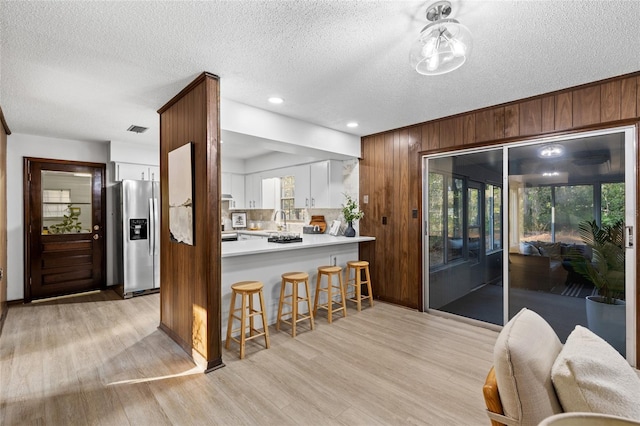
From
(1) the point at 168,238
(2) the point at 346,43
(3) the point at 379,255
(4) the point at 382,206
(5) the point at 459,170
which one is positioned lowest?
(3) the point at 379,255

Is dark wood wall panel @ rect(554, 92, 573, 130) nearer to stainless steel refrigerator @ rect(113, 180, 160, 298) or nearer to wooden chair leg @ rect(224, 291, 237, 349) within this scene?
wooden chair leg @ rect(224, 291, 237, 349)

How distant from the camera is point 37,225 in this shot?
4.58 m

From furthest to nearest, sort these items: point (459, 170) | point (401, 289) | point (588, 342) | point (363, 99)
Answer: point (401, 289) < point (459, 170) < point (363, 99) < point (588, 342)

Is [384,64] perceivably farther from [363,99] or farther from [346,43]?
[363,99]

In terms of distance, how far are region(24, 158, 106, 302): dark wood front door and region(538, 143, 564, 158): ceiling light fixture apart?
20.3ft

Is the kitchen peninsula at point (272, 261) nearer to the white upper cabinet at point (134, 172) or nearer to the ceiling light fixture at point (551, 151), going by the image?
the ceiling light fixture at point (551, 151)

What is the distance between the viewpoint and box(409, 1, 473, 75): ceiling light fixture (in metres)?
1.69

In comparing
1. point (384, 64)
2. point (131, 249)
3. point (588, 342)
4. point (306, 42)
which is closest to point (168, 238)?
point (131, 249)

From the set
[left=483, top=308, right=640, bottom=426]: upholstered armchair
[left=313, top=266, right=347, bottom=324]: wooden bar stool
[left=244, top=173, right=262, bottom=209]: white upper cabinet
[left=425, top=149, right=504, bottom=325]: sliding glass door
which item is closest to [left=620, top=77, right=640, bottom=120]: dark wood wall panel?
[left=425, top=149, right=504, bottom=325]: sliding glass door

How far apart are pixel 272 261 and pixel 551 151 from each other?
317 cm

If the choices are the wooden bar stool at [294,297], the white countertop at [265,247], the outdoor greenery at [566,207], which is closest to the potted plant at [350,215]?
the white countertop at [265,247]

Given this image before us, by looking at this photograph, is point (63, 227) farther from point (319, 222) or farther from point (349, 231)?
point (349, 231)

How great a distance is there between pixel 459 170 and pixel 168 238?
3.50 metres

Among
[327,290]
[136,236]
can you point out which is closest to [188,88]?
[327,290]
